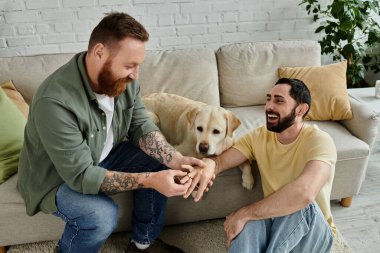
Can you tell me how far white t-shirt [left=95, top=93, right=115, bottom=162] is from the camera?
5.10 feet

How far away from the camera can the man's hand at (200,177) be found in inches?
60.9

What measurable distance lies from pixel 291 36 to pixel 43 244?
8.12 ft

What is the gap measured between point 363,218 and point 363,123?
0.57 meters

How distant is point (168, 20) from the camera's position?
284cm

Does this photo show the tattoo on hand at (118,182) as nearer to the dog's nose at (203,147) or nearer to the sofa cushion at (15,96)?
the dog's nose at (203,147)

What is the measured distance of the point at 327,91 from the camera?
7.58ft

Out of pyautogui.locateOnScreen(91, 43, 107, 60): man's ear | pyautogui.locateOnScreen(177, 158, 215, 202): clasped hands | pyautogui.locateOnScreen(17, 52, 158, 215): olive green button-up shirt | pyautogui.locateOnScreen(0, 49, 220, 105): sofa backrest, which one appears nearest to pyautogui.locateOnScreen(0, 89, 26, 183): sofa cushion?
pyautogui.locateOnScreen(17, 52, 158, 215): olive green button-up shirt

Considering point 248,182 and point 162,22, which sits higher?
point 162,22

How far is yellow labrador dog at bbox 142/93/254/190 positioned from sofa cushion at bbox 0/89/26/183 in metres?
0.74

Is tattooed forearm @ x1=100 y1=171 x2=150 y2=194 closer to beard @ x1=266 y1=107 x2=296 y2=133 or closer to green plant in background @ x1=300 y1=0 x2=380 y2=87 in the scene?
beard @ x1=266 y1=107 x2=296 y2=133

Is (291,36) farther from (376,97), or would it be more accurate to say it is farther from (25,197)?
(25,197)

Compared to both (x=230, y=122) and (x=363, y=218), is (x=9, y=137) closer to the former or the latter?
(x=230, y=122)

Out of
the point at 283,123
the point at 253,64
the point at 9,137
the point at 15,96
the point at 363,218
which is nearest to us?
the point at 283,123

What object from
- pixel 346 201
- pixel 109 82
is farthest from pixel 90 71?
pixel 346 201
